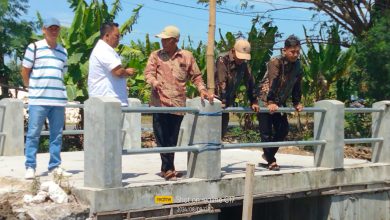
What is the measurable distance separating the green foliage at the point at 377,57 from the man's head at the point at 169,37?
22.6ft

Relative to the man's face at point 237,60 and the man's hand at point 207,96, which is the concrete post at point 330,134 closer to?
the man's face at point 237,60

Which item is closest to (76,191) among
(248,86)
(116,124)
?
(116,124)

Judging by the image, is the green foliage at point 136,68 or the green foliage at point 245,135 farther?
the green foliage at point 245,135

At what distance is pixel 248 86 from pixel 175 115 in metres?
1.32

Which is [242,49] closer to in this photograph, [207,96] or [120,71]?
[207,96]

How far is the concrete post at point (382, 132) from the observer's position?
358 inches

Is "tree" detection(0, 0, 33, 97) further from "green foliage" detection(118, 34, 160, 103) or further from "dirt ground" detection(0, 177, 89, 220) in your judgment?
"dirt ground" detection(0, 177, 89, 220)

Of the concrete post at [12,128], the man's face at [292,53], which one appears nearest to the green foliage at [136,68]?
the concrete post at [12,128]

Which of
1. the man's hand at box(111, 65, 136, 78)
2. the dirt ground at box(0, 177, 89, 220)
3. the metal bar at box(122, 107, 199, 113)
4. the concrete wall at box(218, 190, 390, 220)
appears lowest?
the concrete wall at box(218, 190, 390, 220)

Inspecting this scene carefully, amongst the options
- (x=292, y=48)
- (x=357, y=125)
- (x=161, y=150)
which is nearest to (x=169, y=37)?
(x=161, y=150)

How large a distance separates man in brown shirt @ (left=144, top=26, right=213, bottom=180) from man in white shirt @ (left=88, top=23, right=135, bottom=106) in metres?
0.31

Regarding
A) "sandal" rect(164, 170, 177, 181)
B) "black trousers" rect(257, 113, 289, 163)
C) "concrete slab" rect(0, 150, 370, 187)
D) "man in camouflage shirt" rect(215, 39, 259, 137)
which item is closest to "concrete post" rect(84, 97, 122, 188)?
"concrete slab" rect(0, 150, 370, 187)

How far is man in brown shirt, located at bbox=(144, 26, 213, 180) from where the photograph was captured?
22.0ft

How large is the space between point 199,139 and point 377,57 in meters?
6.98
